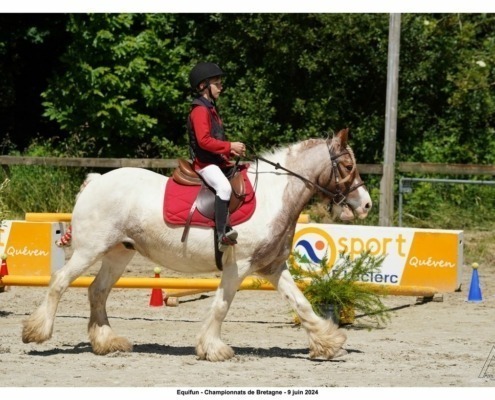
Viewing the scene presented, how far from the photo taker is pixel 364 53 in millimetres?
20359

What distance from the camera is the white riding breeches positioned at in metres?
8.95

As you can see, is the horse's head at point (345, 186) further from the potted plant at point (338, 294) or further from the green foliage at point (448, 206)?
the green foliage at point (448, 206)

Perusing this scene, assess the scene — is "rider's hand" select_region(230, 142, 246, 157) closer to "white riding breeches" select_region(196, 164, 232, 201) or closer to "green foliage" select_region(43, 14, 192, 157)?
"white riding breeches" select_region(196, 164, 232, 201)

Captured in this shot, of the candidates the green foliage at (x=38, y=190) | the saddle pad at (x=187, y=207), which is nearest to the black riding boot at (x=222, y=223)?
the saddle pad at (x=187, y=207)

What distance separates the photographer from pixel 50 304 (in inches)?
366

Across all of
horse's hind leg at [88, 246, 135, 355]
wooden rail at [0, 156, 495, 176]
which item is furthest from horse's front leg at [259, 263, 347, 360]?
wooden rail at [0, 156, 495, 176]

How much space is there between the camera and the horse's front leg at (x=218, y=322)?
29.5ft

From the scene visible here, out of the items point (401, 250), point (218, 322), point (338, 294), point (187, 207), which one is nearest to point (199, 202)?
point (187, 207)

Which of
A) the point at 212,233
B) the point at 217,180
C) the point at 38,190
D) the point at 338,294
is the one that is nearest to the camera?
the point at 217,180

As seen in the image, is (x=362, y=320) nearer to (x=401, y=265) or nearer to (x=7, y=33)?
(x=401, y=265)

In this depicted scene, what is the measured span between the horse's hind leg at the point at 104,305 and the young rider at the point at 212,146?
3.65ft

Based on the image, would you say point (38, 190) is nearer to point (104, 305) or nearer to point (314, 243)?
point (314, 243)

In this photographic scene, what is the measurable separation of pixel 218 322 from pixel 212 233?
740 mm

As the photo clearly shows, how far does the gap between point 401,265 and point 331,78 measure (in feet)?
26.5
